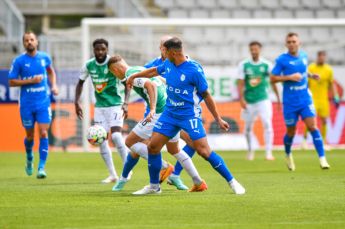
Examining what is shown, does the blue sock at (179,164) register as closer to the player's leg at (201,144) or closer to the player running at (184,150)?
the player running at (184,150)

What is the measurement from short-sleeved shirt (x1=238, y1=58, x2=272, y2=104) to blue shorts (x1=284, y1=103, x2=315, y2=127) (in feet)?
12.5

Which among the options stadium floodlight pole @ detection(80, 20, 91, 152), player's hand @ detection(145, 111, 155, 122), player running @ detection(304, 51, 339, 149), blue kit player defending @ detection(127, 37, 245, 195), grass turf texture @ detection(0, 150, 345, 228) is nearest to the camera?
A: grass turf texture @ detection(0, 150, 345, 228)

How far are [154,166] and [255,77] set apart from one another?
8.95 meters

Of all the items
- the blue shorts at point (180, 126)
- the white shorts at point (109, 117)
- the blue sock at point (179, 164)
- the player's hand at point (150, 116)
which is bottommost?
the blue sock at point (179, 164)

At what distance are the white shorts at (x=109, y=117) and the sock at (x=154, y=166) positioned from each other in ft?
8.87

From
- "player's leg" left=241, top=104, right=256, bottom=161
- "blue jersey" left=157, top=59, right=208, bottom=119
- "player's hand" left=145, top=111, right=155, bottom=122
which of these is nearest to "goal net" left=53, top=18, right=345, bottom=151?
"player's leg" left=241, top=104, right=256, bottom=161

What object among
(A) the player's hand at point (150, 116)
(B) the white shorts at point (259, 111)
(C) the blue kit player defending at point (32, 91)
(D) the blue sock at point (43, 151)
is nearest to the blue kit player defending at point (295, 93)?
(B) the white shorts at point (259, 111)

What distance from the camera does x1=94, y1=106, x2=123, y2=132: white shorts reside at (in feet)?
48.1

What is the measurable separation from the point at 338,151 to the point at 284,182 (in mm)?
9162

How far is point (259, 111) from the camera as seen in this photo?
67.9 ft

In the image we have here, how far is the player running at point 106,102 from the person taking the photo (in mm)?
14531

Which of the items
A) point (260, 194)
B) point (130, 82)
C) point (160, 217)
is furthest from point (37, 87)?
point (160, 217)

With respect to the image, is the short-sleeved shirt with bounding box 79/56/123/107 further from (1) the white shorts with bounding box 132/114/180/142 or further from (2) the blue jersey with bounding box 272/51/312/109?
(2) the blue jersey with bounding box 272/51/312/109

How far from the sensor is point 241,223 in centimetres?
900
